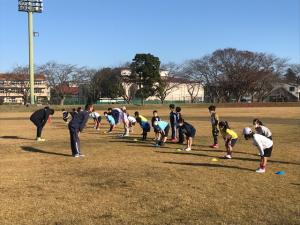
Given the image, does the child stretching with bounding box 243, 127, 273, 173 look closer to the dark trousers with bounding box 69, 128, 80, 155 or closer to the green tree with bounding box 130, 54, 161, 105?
the dark trousers with bounding box 69, 128, 80, 155

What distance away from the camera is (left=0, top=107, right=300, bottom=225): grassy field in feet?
19.0

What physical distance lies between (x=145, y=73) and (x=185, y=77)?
11998 millimetres

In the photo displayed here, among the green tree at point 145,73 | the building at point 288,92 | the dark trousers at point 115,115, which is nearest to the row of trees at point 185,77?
the green tree at point 145,73

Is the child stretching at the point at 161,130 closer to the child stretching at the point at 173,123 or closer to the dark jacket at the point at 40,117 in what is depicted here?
the child stretching at the point at 173,123

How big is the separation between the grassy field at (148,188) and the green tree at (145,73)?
189 feet

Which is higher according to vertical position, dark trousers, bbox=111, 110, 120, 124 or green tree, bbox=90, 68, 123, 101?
green tree, bbox=90, 68, 123, 101

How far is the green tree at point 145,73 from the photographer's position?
69.8 metres

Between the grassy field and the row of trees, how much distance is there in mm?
59262

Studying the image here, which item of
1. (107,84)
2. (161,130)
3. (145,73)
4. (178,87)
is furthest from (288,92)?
(161,130)

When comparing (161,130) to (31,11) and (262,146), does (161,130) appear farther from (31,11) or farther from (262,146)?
(31,11)

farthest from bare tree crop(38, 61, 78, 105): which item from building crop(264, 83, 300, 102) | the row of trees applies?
building crop(264, 83, 300, 102)

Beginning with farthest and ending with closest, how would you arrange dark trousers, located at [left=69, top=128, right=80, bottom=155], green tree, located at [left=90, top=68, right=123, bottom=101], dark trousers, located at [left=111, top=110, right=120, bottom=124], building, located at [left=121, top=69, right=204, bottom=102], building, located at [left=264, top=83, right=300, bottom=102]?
1. building, located at [left=264, top=83, right=300, bottom=102]
2. building, located at [left=121, top=69, right=204, bottom=102]
3. green tree, located at [left=90, top=68, right=123, bottom=101]
4. dark trousers, located at [left=111, top=110, right=120, bottom=124]
5. dark trousers, located at [left=69, top=128, right=80, bottom=155]

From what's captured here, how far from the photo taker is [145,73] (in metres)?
70.1

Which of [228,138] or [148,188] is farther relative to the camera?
[228,138]
